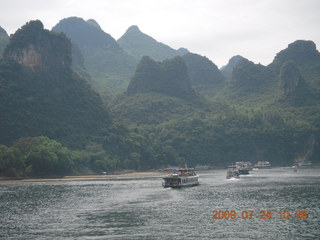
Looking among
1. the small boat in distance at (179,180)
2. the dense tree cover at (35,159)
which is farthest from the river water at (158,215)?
the dense tree cover at (35,159)

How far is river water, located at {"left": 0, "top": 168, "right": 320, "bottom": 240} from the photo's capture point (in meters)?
54.8

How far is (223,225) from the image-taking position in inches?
2357

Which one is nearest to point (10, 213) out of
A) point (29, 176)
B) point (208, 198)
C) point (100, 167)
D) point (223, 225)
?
point (223, 225)

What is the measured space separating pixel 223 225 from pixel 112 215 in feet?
64.5

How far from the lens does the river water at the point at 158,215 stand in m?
54.8

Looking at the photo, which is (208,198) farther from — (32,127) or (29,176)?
(32,127)
